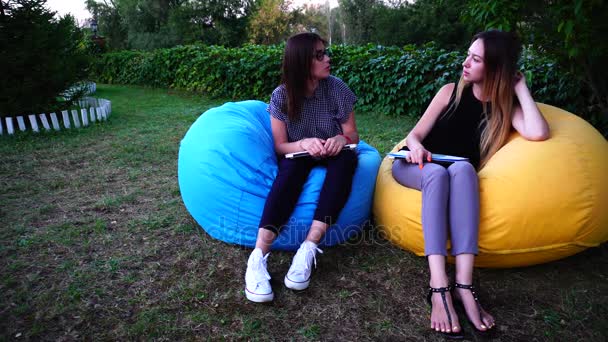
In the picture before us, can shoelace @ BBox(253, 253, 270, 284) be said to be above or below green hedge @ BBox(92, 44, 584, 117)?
below

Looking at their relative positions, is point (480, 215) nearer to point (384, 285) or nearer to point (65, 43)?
point (384, 285)

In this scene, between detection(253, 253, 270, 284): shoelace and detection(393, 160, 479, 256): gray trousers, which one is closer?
detection(393, 160, 479, 256): gray trousers

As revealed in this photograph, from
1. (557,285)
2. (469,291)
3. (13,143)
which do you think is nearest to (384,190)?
(469,291)

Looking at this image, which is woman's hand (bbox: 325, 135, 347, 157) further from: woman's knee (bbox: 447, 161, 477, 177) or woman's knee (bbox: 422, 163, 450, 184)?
woman's knee (bbox: 447, 161, 477, 177)

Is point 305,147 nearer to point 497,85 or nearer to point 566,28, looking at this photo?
point 497,85

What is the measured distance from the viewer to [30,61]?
584cm

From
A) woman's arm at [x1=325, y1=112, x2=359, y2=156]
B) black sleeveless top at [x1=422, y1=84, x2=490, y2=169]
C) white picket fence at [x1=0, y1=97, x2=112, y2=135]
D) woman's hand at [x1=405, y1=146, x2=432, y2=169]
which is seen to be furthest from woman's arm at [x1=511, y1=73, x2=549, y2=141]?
white picket fence at [x1=0, y1=97, x2=112, y2=135]

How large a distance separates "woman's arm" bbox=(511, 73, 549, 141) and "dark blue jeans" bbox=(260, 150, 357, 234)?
2.98ft

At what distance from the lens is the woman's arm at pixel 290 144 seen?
7.87ft

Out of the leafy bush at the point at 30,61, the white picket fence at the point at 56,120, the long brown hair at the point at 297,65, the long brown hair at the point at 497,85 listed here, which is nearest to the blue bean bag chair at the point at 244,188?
the long brown hair at the point at 297,65

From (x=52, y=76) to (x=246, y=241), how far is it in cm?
495

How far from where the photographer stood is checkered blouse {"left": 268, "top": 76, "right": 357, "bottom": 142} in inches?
101

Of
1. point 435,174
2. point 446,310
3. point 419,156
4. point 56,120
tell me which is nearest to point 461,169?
point 435,174

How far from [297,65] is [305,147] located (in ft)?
1.51
